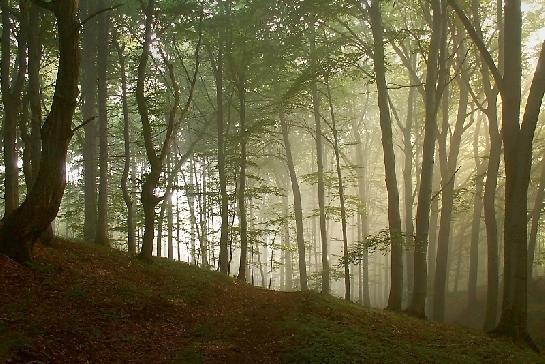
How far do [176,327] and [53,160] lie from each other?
462cm

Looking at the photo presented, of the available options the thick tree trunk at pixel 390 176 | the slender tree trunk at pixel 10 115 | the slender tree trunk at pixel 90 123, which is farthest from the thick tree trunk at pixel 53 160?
the thick tree trunk at pixel 390 176

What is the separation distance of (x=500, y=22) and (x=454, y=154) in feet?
18.4

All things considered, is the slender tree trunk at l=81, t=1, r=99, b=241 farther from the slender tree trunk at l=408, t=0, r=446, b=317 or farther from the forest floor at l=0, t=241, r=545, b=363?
the slender tree trunk at l=408, t=0, r=446, b=317

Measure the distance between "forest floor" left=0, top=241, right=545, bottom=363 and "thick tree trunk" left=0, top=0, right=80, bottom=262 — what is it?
0.56 metres

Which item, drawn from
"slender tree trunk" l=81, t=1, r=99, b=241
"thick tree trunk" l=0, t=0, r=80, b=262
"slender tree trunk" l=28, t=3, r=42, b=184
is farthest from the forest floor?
"slender tree trunk" l=81, t=1, r=99, b=241

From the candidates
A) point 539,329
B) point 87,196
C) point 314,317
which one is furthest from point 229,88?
point 539,329

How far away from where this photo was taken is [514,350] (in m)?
9.56

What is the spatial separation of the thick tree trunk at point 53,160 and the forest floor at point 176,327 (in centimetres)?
56

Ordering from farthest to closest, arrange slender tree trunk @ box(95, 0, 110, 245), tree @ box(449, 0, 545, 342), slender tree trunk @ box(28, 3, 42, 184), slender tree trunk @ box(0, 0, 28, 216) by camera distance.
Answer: slender tree trunk @ box(95, 0, 110, 245) → slender tree trunk @ box(0, 0, 28, 216) → slender tree trunk @ box(28, 3, 42, 184) → tree @ box(449, 0, 545, 342)

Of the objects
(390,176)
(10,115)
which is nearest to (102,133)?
(10,115)

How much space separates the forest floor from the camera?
746 cm

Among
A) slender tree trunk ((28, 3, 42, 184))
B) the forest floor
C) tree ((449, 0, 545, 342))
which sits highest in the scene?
slender tree trunk ((28, 3, 42, 184))

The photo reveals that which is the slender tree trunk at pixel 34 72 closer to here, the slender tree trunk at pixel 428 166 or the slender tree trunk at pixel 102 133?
the slender tree trunk at pixel 102 133

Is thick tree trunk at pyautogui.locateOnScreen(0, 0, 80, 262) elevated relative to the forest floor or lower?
elevated
